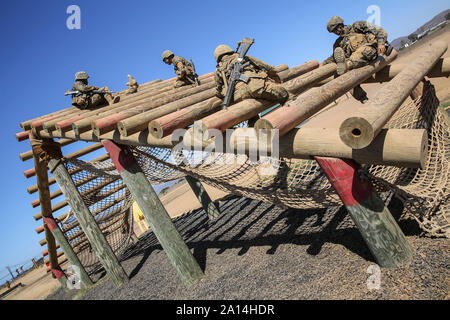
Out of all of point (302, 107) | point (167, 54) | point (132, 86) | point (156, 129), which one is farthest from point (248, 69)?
point (132, 86)

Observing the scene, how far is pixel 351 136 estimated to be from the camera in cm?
192

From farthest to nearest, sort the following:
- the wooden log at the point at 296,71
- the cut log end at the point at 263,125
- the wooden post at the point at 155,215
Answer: the wooden log at the point at 296,71
the wooden post at the point at 155,215
the cut log end at the point at 263,125

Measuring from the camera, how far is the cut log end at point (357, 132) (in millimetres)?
1843

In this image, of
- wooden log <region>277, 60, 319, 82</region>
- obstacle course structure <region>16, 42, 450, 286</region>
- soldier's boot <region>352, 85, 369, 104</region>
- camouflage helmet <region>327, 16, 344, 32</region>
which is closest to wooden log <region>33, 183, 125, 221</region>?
obstacle course structure <region>16, 42, 450, 286</region>

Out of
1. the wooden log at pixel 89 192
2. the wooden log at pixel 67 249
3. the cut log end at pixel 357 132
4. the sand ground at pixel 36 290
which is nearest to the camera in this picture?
the cut log end at pixel 357 132

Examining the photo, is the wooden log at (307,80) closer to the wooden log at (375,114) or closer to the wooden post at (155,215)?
the wooden log at (375,114)

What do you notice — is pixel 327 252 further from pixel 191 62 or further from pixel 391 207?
pixel 191 62

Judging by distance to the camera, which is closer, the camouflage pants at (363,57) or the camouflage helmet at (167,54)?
the camouflage pants at (363,57)

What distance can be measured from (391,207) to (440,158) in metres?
0.88

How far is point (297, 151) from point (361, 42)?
143 inches

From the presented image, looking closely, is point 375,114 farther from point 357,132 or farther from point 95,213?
point 95,213

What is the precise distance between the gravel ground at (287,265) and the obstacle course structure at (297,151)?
217 millimetres

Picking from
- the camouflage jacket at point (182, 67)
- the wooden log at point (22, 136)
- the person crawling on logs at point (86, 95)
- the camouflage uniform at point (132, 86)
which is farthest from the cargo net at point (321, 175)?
the camouflage uniform at point (132, 86)

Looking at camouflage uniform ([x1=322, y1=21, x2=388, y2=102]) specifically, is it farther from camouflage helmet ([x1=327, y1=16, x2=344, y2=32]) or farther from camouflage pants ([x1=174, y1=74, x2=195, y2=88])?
camouflage pants ([x1=174, y1=74, x2=195, y2=88])
